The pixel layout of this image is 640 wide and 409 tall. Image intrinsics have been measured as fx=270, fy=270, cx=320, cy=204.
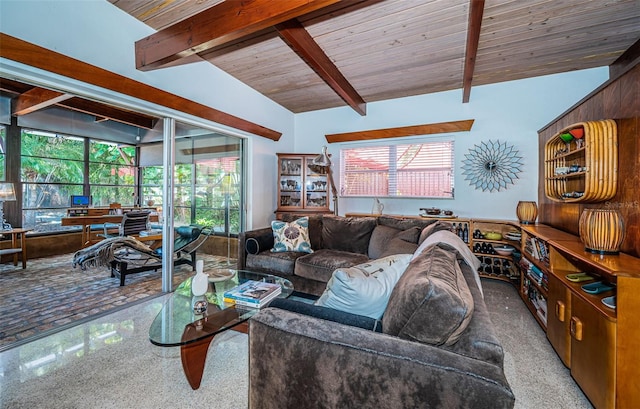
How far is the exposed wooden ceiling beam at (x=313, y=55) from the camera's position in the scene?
251cm

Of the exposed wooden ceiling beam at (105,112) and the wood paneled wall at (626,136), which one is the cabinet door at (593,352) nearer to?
the wood paneled wall at (626,136)

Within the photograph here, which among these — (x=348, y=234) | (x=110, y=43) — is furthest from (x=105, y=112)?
(x=348, y=234)

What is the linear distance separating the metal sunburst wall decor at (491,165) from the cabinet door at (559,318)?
2.14m

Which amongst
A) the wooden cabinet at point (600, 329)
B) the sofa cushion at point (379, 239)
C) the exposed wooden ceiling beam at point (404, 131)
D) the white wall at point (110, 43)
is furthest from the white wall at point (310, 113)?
the wooden cabinet at point (600, 329)

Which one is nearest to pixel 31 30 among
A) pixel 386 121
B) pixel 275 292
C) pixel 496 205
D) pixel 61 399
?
pixel 61 399

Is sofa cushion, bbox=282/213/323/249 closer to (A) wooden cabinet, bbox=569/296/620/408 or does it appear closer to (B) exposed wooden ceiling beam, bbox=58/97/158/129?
(A) wooden cabinet, bbox=569/296/620/408

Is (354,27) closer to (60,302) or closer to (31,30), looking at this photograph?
(31,30)

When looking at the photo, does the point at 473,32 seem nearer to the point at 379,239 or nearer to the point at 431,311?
the point at 379,239

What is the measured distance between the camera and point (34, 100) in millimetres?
4168

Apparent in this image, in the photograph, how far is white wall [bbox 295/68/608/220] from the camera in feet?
11.9

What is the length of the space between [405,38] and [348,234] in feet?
7.48

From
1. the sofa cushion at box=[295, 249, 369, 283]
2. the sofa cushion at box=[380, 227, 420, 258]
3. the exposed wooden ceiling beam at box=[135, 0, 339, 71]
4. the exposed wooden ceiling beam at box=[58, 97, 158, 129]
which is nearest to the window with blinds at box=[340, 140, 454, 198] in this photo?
the sofa cushion at box=[380, 227, 420, 258]

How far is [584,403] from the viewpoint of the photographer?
163 cm

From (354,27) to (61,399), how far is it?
3.58 m
